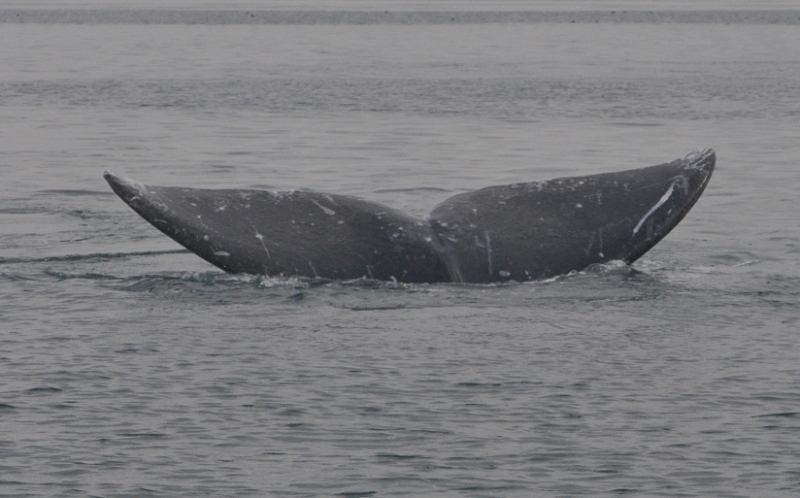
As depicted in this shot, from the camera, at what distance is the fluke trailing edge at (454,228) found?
780cm

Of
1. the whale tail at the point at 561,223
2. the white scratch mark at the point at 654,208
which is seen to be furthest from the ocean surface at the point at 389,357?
the white scratch mark at the point at 654,208

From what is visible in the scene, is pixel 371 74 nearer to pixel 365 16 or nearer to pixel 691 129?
pixel 691 129

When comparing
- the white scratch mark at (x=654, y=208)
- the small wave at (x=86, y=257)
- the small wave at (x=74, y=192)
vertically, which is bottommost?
the small wave at (x=74, y=192)

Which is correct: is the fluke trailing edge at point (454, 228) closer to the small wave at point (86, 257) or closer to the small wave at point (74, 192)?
the small wave at point (86, 257)

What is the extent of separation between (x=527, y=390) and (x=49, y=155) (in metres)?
11.7

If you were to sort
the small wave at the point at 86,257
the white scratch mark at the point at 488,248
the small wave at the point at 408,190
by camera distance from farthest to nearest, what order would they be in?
the small wave at the point at 408,190 < the small wave at the point at 86,257 < the white scratch mark at the point at 488,248

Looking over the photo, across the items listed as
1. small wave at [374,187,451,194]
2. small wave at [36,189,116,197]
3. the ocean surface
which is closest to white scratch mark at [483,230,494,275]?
the ocean surface

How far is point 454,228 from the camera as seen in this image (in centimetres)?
791

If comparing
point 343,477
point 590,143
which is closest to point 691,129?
point 590,143

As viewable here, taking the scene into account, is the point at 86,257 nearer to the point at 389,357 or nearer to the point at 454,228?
the point at 454,228

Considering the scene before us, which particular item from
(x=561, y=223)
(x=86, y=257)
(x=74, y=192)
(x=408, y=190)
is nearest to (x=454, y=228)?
(x=561, y=223)

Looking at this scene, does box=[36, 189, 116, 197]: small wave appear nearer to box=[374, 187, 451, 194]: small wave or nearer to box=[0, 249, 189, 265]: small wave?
box=[374, 187, 451, 194]: small wave

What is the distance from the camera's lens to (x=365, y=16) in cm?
8756

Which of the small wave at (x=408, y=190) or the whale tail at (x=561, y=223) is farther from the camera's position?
the small wave at (x=408, y=190)
